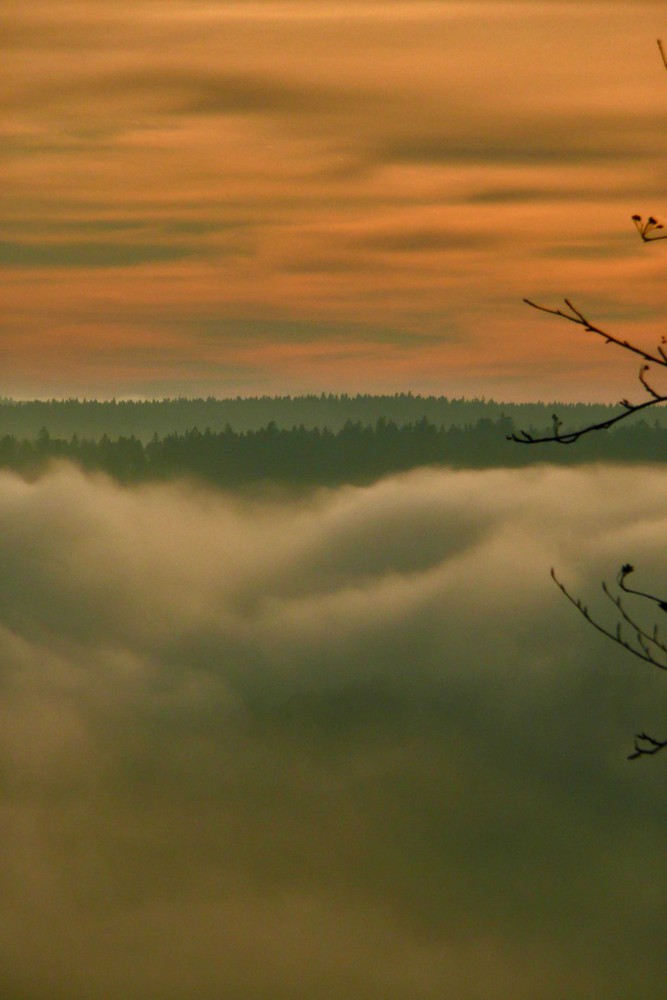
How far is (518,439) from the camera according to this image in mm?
6961

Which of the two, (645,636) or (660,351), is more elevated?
(660,351)

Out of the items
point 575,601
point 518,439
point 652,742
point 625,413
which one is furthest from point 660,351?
point 652,742

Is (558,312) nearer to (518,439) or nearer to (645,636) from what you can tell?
(518,439)

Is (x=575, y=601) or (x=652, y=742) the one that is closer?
(x=652, y=742)

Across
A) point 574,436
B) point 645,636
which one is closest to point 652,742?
point 645,636

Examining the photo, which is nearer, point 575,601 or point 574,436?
point 574,436

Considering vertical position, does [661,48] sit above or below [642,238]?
above

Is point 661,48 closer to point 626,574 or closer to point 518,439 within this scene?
point 518,439

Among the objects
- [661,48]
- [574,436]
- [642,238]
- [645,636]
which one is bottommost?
[645,636]

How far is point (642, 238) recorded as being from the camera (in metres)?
6.99

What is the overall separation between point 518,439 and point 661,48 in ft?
6.22

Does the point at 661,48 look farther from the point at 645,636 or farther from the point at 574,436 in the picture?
the point at 645,636

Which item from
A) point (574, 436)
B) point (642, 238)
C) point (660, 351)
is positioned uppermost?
point (642, 238)

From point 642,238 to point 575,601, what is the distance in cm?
178
